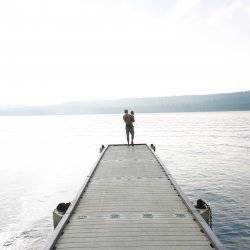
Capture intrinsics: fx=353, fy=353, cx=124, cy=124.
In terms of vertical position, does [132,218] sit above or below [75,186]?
above

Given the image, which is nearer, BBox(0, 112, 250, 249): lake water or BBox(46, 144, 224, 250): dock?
BBox(46, 144, 224, 250): dock

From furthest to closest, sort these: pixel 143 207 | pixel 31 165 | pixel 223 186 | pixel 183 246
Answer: pixel 31 165 < pixel 223 186 < pixel 143 207 < pixel 183 246

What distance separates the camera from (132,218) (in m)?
12.0

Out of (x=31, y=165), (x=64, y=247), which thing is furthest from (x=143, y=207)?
(x=31, y=165)

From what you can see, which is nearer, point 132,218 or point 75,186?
point 132,218

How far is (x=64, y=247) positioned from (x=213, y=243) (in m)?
4.06

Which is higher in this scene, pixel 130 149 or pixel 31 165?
pixel 130 149

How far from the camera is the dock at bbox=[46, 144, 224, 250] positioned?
985 centimetres

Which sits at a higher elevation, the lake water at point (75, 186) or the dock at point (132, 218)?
the dock at point (132, 218)

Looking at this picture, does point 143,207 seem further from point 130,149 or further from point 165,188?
point 130,149

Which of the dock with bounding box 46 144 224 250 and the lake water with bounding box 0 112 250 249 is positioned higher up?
the dock with bounding box 46 144 224 250

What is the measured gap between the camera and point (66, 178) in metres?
36.9

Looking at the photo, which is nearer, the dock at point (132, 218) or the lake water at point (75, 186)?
the dock at point (132, 218)

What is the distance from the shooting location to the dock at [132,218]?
985 centimetres
